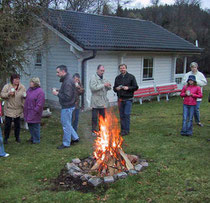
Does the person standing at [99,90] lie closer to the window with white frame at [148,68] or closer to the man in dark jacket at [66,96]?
the man in dark jacket at [66,96]

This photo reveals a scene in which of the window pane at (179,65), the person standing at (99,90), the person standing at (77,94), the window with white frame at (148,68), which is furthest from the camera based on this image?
the window pane at (179,65)

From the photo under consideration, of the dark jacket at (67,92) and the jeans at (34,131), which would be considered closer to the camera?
the dark jacket at (67,92)

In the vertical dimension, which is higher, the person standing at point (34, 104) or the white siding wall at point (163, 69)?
the white siding wall at point (163, 69)

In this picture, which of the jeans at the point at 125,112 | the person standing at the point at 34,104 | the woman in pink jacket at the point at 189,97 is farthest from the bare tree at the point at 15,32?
the woman in pink jacket at the point at 189,97

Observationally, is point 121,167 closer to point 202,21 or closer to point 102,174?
point 102,174

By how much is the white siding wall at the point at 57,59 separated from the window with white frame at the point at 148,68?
4410 millimetres

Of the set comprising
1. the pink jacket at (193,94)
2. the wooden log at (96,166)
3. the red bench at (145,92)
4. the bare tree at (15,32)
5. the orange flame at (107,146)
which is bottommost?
the wooden log at (96,166)

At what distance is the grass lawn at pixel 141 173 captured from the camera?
4020 mm

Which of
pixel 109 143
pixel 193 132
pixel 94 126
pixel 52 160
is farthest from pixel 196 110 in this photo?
pixel 52 160

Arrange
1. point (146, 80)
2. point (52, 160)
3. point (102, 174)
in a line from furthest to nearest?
point (146, 80)
point (52, 160)
point (102, 174)

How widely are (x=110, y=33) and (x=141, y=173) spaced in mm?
9620

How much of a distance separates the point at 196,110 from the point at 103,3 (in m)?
19.2

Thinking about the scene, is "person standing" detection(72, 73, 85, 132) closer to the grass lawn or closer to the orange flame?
the grass lawn

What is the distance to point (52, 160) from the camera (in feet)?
18.0
